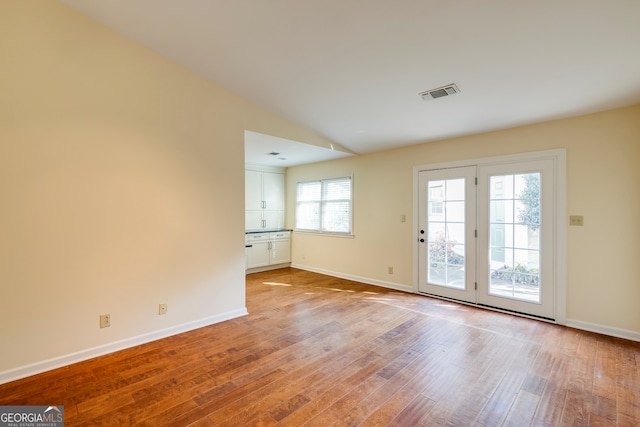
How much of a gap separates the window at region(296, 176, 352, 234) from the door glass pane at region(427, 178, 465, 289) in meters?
1.63

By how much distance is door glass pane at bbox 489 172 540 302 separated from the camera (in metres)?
3.60

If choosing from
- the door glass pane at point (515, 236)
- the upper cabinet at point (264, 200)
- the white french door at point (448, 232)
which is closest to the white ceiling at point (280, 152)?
the upper cabinet at point (264, 200)

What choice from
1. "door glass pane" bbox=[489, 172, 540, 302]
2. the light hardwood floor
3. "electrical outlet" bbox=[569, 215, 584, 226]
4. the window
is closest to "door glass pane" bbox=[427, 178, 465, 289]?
"door glass pane" bbox=[489, 172, 540, 302]

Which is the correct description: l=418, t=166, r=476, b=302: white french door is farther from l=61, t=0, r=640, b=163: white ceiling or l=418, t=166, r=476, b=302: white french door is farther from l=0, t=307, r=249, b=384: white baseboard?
l=0, t=307, r=249, b=384: white baseboard

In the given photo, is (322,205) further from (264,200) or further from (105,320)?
(105,320)

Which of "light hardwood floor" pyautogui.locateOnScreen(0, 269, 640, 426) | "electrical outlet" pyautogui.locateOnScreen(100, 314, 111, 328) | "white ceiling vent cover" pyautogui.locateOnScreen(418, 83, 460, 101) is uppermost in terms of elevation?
"white ceiling vent cover" pyautogui.locateOnScreen(418, 83, 460, 101)

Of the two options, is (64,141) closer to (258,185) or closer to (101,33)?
(101,33)

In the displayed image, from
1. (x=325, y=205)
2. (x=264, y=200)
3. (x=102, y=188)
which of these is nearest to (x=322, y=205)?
(x=325, y=205)

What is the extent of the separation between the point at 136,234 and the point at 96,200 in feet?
1.51

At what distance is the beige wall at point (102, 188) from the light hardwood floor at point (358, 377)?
0.44m

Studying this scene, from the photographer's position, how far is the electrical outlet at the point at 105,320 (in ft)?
8.98

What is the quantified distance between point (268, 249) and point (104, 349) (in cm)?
375

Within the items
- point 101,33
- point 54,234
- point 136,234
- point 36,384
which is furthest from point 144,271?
point 101,33

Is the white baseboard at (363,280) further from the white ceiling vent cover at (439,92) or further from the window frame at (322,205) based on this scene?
the white ceiling vent cover at (439,92)
